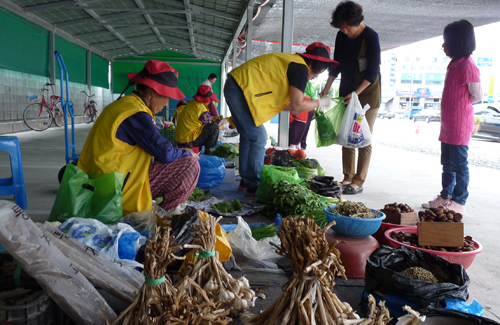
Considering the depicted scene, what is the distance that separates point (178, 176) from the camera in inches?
121

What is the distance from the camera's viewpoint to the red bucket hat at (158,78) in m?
2.63

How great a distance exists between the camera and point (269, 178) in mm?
3807

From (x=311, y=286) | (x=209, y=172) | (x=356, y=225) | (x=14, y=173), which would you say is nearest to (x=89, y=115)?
(x=209, y=172)

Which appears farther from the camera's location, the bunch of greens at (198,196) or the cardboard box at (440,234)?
the bunch of greens at (198,196)

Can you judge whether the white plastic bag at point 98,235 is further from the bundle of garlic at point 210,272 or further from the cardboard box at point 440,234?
the cardboard box at point 440,234

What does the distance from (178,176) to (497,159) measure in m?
8.55

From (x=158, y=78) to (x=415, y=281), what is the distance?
2.01 meters

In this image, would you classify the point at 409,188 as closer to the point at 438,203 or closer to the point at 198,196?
the point at 438,203

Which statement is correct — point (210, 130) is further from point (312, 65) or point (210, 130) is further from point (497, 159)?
point (497, 159)

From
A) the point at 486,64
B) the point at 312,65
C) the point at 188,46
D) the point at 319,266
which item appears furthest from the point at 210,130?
the point at 486,64

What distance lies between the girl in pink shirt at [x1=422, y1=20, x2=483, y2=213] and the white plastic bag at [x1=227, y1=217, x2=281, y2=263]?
7.41 ft

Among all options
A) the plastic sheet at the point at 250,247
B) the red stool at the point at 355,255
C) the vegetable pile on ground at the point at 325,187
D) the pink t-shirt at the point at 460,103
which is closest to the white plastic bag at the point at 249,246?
the plastic sheet at the point at 250,247

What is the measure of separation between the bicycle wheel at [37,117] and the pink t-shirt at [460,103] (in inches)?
479

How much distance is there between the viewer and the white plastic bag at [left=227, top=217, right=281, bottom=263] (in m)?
2.44
